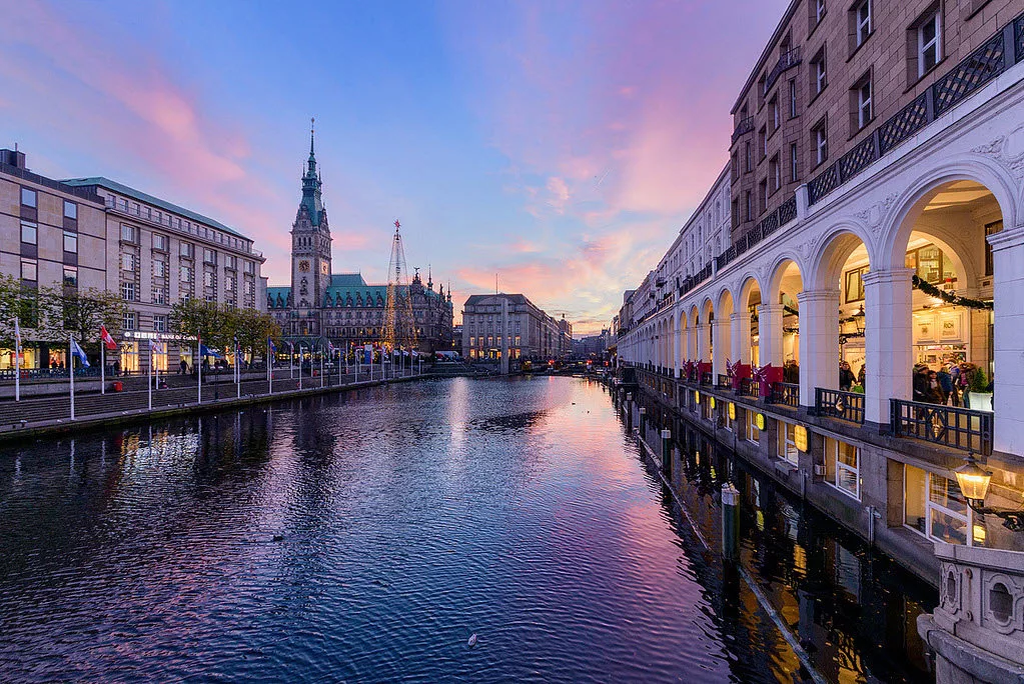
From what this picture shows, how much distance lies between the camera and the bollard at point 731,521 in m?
13.2

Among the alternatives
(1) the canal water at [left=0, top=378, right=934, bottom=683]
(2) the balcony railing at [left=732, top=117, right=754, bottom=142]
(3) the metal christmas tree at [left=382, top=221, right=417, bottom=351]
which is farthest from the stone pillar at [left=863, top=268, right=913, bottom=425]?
(3) the metal christmas tree at [left=382, top=221, right=417, bottom=351]

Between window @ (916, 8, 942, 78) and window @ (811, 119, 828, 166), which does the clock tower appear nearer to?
window @ (811, 119, 828, 166)

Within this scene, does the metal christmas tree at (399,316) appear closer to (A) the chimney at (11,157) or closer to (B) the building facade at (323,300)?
(B) the building facade at (323,300)

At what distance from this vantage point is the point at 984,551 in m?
6.69

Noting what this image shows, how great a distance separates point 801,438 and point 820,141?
15.5 metres

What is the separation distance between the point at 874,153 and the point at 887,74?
20.6ft

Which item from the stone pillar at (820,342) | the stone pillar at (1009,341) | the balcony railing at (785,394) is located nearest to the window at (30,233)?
the balcony railing at (785,394)

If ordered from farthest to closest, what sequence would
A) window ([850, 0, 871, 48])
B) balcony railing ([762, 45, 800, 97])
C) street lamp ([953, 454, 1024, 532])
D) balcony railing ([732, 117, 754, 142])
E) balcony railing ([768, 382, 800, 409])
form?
balcony railing ([732, 117, 754, 142])
balcony railing ([762, 45, 800, 97])
balcony railing ([768, 382, 800, 409])
window ([850, 0, 871, 48])
street lamp ([953, 454, 1024, 532])

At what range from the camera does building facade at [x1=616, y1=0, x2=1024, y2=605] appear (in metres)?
9.89

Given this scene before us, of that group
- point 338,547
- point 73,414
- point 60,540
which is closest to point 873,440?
point 338,547

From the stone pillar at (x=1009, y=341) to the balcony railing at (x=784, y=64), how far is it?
21.8 meters

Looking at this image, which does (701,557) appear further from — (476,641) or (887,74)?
(887,74)

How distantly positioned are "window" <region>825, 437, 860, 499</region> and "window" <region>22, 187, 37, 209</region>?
3033 inches

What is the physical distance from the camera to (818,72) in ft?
79.9
